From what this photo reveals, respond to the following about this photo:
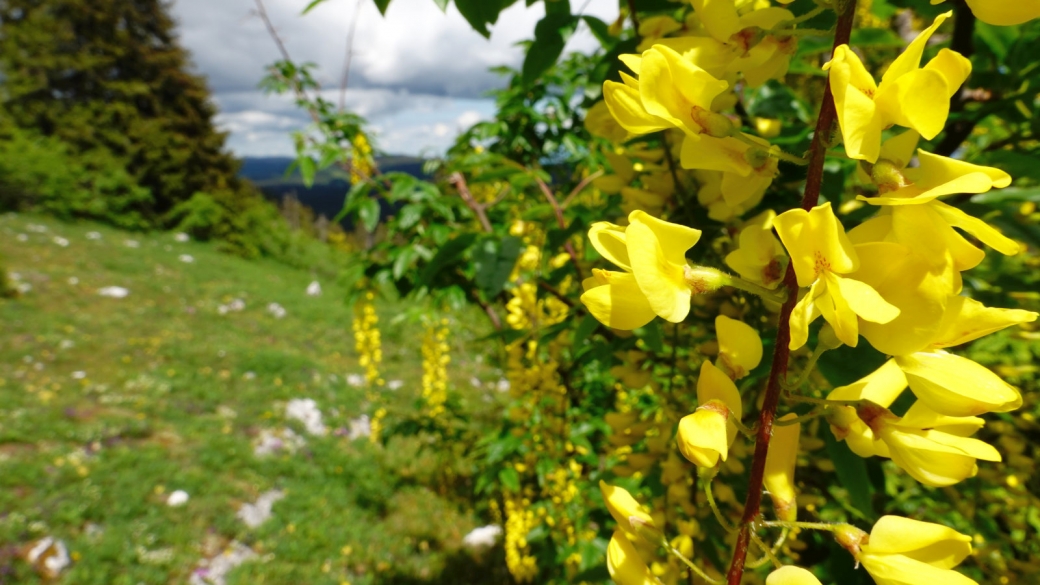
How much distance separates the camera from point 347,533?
18.7 feet

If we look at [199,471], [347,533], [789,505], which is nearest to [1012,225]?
[789,505]

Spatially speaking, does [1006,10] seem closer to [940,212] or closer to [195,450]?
[940,212]

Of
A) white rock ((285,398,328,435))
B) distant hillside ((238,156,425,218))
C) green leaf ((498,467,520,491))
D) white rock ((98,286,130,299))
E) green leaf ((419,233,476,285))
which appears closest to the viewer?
green leaf ((419,233,476,285))

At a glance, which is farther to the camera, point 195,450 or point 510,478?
point 195,450

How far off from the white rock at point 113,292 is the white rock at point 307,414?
5.18 meters

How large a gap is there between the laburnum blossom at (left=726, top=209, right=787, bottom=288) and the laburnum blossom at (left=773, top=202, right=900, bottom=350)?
61mm

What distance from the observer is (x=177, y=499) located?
5.64m

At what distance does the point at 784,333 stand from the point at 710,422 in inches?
4.1

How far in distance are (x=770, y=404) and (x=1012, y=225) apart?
32.6 inches

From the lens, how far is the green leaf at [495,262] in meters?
1.46

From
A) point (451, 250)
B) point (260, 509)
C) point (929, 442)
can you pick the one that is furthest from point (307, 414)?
point (929, 442)

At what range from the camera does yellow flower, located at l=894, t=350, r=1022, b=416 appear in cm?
46

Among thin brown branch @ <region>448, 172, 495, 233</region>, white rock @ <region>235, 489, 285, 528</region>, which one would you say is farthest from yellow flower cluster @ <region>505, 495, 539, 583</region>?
white rock @ <region>235, 489, 285, 528</region>

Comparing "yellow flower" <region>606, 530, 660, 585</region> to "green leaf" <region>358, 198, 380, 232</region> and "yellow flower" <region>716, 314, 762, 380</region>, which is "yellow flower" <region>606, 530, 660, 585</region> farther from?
"green leaf" <region>358, 198, 380, 232</region>
